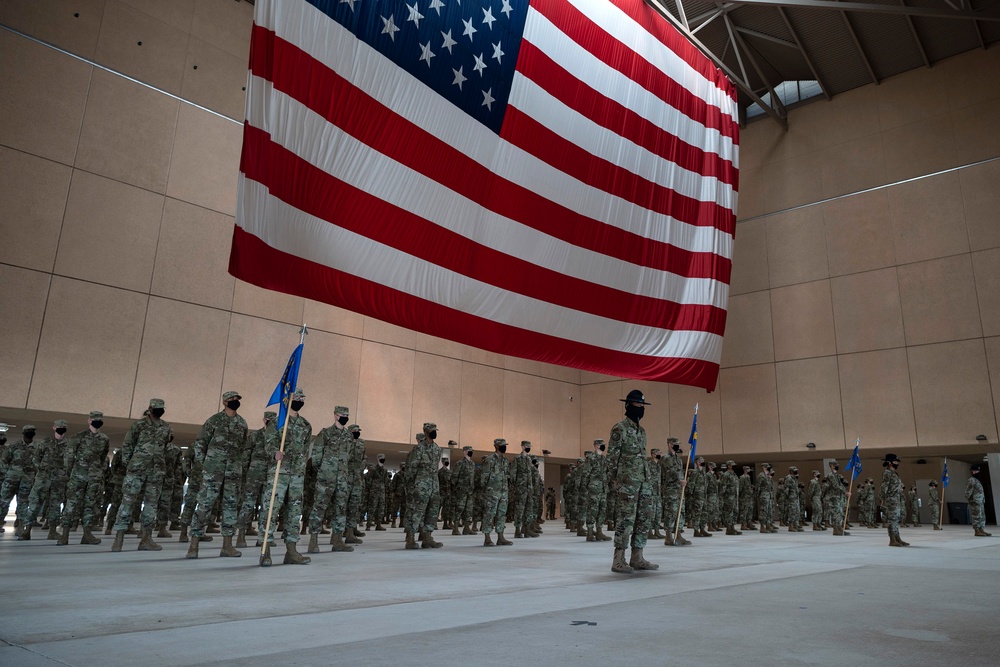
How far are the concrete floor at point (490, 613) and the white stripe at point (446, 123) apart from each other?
421cm

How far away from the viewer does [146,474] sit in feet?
23.5

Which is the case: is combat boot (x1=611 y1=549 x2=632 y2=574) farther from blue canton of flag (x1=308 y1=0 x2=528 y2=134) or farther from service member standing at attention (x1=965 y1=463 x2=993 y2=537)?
service member standing at attention (x1=965 y1=463 x2=993 y2=537)

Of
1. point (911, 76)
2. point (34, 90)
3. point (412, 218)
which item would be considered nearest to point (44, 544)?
point (412, 218)

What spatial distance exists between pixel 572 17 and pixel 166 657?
9953 millimetres

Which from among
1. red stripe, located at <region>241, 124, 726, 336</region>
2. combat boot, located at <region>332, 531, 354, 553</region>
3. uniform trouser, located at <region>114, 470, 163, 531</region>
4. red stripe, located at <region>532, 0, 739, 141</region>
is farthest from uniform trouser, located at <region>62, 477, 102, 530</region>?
red stripe, located at <region>532, 0, 739, 141</region>

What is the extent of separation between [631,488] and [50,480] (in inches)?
336

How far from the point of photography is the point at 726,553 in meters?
7.61

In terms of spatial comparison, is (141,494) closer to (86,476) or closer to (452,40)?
(86,476)

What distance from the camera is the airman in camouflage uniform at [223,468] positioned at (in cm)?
658

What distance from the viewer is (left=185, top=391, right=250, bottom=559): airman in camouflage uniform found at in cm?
658

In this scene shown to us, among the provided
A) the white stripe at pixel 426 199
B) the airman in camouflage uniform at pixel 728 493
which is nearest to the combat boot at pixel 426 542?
the white stripe at pixel 426 199

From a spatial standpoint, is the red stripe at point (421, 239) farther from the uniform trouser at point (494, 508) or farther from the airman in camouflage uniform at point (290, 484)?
the uniform trouser at point (494, 508)

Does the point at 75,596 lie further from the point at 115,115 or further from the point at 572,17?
the point at 115,115

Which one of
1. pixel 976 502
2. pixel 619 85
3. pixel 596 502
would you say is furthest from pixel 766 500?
pixel 619 85
